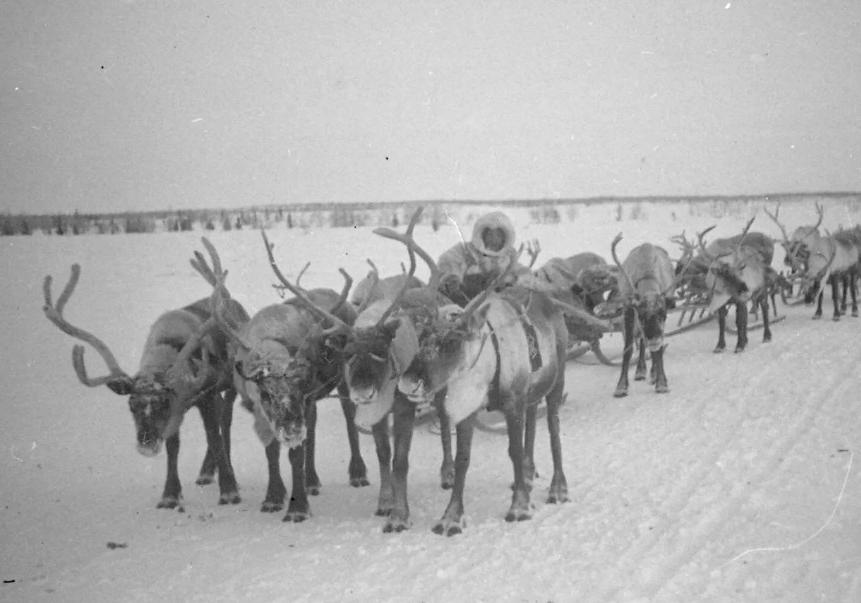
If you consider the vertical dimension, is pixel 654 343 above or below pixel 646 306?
below

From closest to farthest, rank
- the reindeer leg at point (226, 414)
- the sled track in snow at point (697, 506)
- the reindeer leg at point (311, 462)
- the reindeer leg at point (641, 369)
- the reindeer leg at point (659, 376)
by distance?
the sled track in snow at point (697, 506), the reindeer leg at point (311, 462), the reindeer leg at point (226, 414), the reindeer leg at point (659, 376), the reindeer leg at point (641, 369)

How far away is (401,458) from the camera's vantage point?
6.09 m

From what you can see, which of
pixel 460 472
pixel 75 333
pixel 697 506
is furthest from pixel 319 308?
pixel 697 506

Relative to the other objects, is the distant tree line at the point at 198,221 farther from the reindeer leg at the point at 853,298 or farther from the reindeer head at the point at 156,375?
the reindeer leg at the point at 853,298

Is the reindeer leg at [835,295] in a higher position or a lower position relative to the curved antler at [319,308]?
lower

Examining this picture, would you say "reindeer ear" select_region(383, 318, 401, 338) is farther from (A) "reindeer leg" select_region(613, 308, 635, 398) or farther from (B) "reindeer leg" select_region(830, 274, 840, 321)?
(B) "reindeer leg" select_region(830, 274, 840, 321)

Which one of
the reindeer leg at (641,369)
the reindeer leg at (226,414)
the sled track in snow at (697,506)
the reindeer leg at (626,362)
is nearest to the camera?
the sled track in snow at (697,506)

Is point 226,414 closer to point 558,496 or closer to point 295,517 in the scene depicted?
point 295,517

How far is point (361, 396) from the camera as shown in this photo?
5.85m

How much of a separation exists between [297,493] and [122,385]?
5.70ft

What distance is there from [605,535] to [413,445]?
155 inches

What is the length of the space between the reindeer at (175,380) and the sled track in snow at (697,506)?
3.85 meters

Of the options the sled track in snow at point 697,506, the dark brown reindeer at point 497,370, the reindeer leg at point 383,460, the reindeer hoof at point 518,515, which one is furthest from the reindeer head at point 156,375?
the sled track in snow at point 697,506

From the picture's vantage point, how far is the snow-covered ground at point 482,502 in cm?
495
